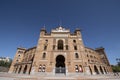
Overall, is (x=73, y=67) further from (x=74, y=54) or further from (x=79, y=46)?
(x=79, y=46)

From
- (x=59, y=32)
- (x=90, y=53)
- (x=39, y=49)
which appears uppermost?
(x=59, y=32)

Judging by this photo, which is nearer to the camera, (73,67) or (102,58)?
(73,67)

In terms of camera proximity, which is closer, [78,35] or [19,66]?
[78,35]

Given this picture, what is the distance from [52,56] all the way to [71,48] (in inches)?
293

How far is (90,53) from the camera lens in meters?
48.4

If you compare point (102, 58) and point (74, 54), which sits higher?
point (102, 58)

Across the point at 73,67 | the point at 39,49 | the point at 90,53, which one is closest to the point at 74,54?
the point at 73,67

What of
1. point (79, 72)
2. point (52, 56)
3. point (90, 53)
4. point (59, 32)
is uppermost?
point (59, 32)

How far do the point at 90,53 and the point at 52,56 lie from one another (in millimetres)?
24300

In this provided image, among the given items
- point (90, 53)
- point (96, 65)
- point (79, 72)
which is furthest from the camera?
point (90, 53)

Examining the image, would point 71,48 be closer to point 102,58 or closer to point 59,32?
point 59,32

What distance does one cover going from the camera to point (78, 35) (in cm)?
3794

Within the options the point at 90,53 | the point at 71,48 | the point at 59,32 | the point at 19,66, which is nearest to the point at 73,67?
the point at 71,48

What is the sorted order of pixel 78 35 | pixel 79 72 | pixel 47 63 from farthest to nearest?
pixel 78 35 < pixel 47 63 < pixel 79 72
